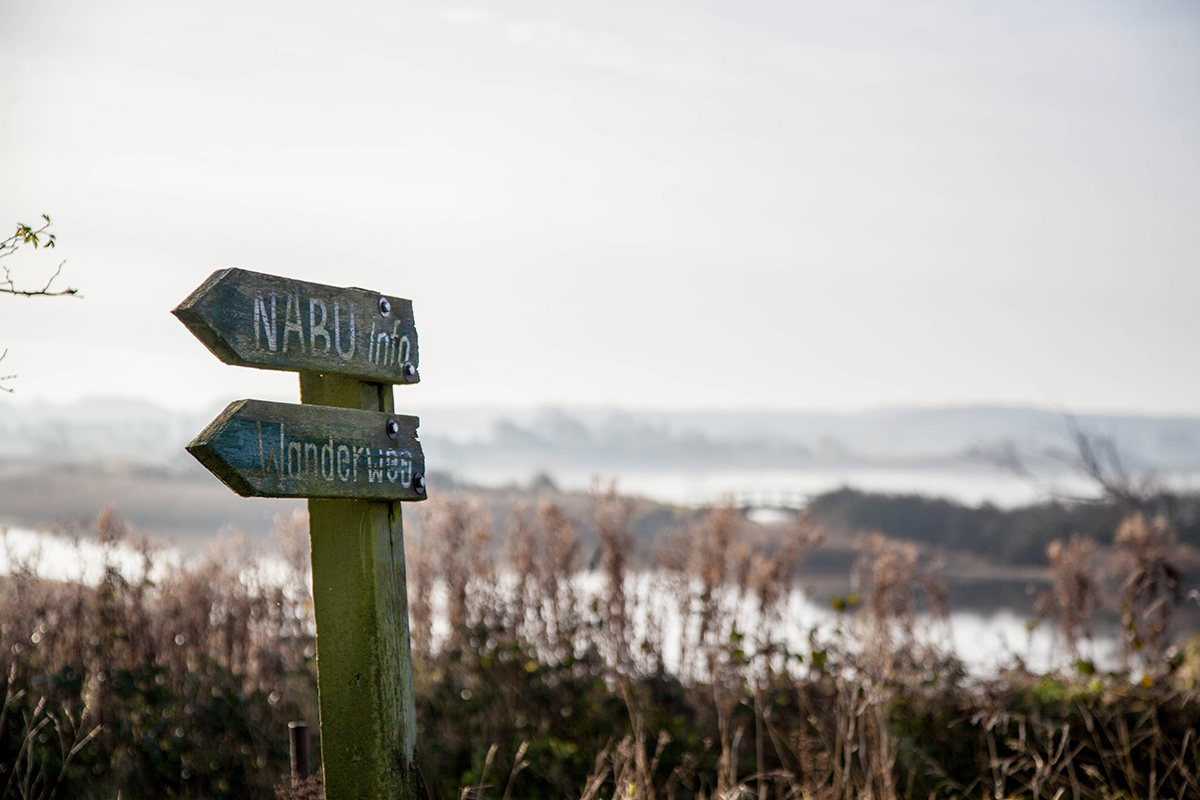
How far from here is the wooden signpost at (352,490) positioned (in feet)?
8.12

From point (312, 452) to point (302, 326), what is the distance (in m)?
0.33

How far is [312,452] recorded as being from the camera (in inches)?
97.7

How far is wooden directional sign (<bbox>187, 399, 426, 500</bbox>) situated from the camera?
2.27 m

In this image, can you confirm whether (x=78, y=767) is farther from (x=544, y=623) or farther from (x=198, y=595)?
(x=544, y=623)

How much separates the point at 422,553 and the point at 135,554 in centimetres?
162

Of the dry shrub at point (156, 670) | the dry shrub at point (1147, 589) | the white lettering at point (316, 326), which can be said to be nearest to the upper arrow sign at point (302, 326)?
the white lettering at point (316, 326)

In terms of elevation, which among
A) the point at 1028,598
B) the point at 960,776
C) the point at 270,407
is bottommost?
the point at 1028,598

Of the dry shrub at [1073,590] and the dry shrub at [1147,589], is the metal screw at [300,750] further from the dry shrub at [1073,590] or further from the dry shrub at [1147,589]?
the dry shrub at [1073,590]

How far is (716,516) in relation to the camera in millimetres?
6457

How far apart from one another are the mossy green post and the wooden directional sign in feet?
0.33

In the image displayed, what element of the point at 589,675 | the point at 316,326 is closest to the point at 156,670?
the point at 589,675

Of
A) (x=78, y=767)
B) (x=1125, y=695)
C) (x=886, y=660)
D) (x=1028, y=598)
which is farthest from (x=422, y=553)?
(x=1028, y=598)

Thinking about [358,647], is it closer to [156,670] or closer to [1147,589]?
[156,670]

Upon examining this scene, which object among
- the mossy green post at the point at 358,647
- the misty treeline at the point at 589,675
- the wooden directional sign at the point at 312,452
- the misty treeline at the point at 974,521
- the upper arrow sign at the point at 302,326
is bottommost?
the misty treeline at the point at 974,521
